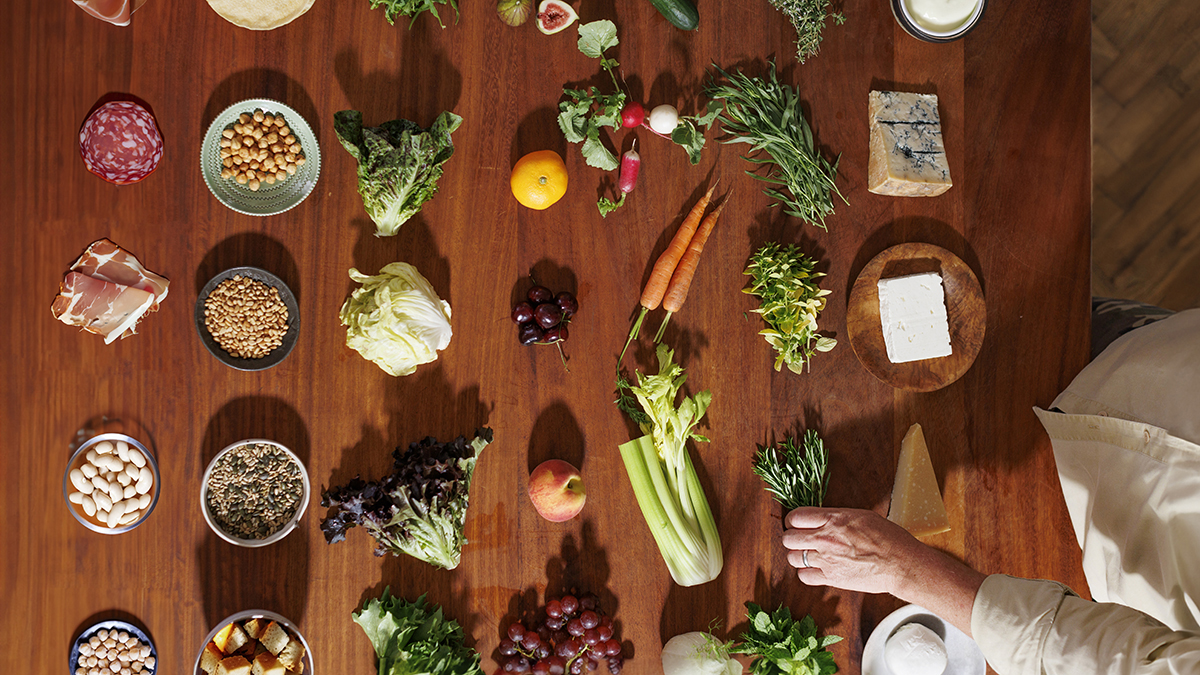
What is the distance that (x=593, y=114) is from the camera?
2.03 metres

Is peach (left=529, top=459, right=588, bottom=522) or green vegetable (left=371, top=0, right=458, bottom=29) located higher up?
green vegetable (left=371, top=0, right=458, bottom=29)

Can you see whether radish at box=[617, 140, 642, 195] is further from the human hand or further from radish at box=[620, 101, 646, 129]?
the human hand

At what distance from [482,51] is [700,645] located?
1855 millimetres

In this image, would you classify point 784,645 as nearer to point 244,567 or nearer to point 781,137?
point 781,137

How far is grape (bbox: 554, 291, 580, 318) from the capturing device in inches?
77.5

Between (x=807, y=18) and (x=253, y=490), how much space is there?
6.92 ft

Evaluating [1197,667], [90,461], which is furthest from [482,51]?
[1197,667]

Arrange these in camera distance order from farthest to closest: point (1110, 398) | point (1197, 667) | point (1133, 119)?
point (1133, 119)
point (1110, 398)
point (1197, 667)

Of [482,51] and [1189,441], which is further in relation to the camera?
[482,51]

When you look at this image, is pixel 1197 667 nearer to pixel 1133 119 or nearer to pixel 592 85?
pixel 592 85

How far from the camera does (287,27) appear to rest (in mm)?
1983

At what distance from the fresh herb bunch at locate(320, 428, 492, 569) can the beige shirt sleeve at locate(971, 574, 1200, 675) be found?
53.4 inches

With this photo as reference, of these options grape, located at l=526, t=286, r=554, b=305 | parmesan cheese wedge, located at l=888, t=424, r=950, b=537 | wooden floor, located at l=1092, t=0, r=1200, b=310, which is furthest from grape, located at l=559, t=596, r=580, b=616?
wooden floor, located at l=1092, t=0, r=1200, b=310

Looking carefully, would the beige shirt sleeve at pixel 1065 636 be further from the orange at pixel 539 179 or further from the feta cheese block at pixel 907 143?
the orange at pixel 539 179
